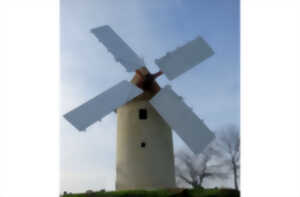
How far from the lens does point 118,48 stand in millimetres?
6875

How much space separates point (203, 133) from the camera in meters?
6.25

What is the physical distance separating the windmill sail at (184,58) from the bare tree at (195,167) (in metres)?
3.31

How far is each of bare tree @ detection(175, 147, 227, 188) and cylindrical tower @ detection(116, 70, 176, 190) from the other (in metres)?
3.02

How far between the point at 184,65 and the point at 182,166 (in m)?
3.95

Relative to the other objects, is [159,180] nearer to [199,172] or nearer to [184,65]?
[184,65]

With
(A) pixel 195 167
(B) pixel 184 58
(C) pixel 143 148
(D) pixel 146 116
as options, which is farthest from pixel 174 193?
(A) pixel 195 167

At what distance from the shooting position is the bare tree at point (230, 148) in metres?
8.87

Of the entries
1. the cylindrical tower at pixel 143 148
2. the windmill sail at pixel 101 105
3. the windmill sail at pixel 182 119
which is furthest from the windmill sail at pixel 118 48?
the windmill sail at pixel 182 119

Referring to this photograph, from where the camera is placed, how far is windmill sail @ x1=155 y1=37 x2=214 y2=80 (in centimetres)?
669

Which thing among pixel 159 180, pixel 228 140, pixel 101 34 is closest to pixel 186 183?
pixel 228 140

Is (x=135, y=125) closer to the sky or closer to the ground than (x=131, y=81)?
closer to the ground

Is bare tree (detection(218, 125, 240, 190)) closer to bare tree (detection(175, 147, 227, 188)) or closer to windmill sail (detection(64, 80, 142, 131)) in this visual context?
bare tree (detection(175, 147, 227, 188))

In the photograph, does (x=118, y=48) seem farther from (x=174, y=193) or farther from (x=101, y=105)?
(x=174, y=193)

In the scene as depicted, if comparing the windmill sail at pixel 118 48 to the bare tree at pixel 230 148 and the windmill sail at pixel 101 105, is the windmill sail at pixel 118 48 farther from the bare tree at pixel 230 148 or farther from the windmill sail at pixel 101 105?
the bare tree at pixel 230 148
